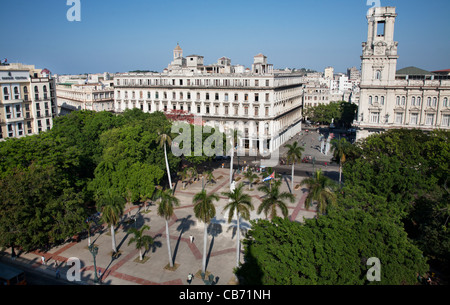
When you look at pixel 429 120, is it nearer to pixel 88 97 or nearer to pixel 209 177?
pixel 209 177

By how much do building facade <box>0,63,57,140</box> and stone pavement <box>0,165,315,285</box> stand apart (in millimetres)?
32184

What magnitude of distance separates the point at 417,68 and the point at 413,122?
13837 mm

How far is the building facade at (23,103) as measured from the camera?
62.8 metres

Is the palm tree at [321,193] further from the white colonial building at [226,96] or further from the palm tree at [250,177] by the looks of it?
the white colonial building at [226,96]

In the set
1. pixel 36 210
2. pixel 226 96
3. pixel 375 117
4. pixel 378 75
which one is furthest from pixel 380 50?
pixel 36 210

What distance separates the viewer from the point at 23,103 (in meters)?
66.7

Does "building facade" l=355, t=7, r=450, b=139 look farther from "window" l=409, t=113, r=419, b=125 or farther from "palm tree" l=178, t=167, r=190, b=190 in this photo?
"palm tree" l=178, t=167, r=190, b=190

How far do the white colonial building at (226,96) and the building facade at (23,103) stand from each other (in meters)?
23.6

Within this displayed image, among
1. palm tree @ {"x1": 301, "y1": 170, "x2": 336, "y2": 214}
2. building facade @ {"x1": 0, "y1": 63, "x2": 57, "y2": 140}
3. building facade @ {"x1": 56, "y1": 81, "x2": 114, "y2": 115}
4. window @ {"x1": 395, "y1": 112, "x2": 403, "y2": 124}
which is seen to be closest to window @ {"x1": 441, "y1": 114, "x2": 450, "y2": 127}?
window @ {"x1": 395, "y1": 112, "x2": 403, "y2": 124}

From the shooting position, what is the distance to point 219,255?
36.9m

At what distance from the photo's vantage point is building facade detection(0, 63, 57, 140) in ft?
206

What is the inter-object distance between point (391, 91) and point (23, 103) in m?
74.7

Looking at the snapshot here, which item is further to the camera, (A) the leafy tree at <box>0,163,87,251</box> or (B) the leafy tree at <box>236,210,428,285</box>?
(A) the leafy tree at <box>0,163,87,251</box>
